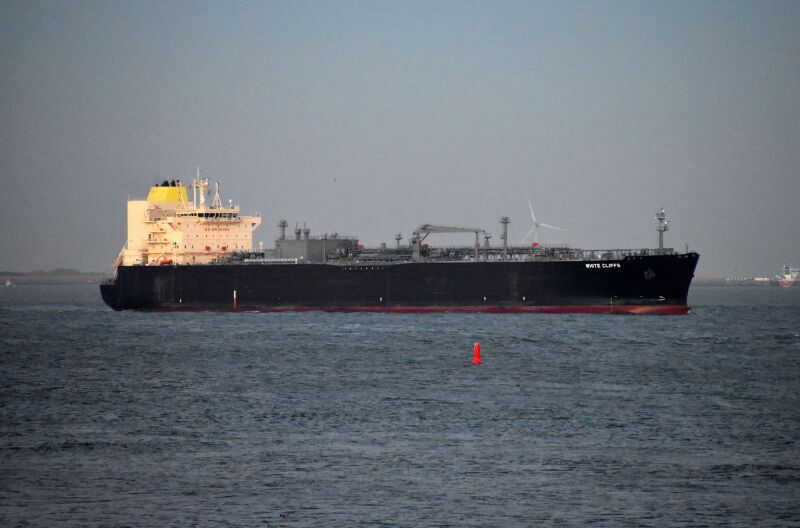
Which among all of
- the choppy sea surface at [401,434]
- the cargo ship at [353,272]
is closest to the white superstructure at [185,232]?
the cargo ship at [353,272]

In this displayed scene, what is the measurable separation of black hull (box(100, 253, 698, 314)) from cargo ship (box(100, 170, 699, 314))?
7cm

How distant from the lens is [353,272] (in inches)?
2726

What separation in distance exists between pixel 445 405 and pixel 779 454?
32.7 feet

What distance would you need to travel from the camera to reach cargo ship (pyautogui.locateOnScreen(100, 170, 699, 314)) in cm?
6347

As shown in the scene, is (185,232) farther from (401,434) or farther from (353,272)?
(401,434)

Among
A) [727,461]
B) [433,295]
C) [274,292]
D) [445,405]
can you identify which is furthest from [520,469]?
[274,292]

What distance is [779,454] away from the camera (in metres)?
21.8

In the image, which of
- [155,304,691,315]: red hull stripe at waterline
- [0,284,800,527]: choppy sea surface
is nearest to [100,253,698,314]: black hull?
[155,304,691,315]: red hull stripe at waterline

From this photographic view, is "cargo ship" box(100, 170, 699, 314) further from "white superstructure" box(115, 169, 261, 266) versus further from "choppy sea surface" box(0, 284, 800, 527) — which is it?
"choppy sea surface" box(0, 284, 800, 527)

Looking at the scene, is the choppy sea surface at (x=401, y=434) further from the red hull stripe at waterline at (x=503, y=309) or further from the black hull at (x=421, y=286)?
the red hull stripe at waterline at (x=503, y=309)

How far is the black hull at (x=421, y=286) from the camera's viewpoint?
207ft

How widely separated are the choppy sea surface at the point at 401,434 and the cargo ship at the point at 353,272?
46.8 ft

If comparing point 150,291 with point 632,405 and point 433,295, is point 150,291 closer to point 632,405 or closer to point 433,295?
point 433,295

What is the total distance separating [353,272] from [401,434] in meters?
45.1
